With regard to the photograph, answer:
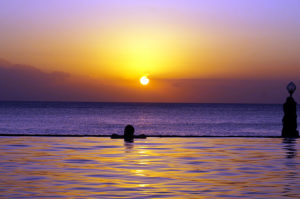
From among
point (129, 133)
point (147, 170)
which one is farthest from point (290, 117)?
point (147, 170)

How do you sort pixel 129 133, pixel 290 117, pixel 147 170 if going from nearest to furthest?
1. pixel 147 170
2. pixel 129 133
3. pixel 290 117

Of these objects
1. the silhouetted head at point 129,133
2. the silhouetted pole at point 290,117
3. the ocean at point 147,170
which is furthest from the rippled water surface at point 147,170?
the silhouetted pole at point 290,117

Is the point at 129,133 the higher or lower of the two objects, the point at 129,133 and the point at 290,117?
the lower

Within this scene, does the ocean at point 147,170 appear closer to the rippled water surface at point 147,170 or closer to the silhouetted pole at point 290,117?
the rippled water surface at point 147,170

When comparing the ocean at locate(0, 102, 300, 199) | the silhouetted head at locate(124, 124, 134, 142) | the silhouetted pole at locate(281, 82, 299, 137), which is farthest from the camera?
the silhouetted pole at locate(281, 82, 299, 137)

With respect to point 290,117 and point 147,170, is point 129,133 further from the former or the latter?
point 147,170

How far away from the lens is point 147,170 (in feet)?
55.2

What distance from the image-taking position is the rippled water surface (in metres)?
13.2

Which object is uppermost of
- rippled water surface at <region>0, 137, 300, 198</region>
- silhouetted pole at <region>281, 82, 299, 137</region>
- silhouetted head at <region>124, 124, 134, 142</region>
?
silhouetted pole at <region>281, 82, 299, 137</region>

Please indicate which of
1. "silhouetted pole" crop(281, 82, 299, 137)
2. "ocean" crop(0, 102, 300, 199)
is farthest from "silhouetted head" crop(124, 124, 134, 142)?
"silhouetted pole" crop(281, 82, 299, 137)

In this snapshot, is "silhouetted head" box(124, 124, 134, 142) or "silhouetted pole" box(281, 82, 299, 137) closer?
"silhouetted head" box(124, 124, 134, 142)

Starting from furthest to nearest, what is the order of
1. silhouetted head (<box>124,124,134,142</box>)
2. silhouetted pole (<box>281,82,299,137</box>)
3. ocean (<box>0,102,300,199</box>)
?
silhouetted pole (<box>281,82,299,137</box>) → silhouetted head (<box>124,124,134,142</box>) → ocean (<box>0,102,300,199</box>)

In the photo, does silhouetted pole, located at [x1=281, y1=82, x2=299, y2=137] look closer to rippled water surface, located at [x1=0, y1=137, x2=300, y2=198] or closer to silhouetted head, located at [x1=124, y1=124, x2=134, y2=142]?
rippled water surface, located at [x1=0, y1=137, x2=300, y2=198]

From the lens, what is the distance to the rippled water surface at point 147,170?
13.2m
